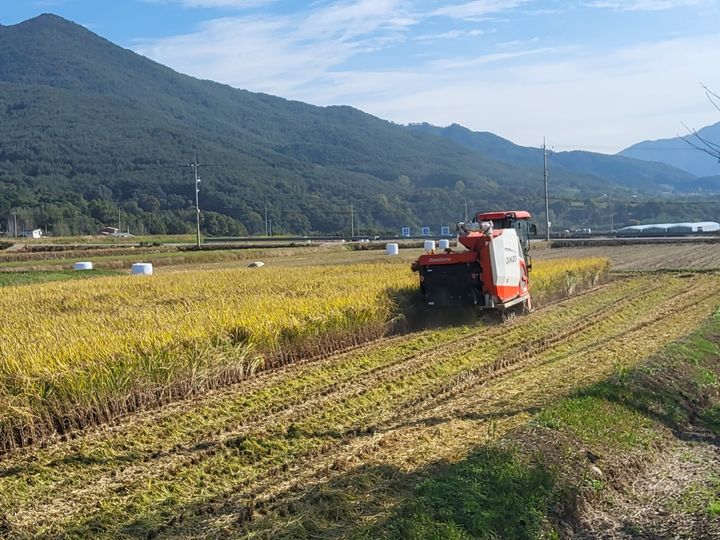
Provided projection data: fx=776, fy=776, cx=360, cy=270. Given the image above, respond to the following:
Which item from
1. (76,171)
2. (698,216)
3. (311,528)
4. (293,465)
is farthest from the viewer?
(76,171)

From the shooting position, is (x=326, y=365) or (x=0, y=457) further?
(x=326, y=365)

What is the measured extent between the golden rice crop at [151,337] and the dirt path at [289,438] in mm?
441

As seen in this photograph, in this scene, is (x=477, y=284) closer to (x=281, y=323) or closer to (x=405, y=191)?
(x=281, y=323)

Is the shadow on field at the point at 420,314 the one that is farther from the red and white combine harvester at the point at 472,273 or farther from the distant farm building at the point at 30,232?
the distant farm building at the point at 30,232

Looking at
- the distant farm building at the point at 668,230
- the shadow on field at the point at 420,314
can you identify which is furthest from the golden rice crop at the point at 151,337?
the distant farm building at the point at 668,230

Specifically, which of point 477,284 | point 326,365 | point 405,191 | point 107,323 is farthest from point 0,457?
point 405,191

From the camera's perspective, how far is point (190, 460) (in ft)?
27.3

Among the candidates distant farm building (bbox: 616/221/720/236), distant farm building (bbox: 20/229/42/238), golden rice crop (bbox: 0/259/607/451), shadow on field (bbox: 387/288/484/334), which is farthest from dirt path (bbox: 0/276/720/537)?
distant farm building (bbox: 20/229/42/238)

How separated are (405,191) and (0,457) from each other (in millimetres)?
182801

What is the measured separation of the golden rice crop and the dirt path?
44cm

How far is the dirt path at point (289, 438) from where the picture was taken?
694cm

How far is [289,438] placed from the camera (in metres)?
9.19

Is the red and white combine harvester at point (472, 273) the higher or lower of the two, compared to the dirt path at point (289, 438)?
higher

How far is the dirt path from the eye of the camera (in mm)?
6941
